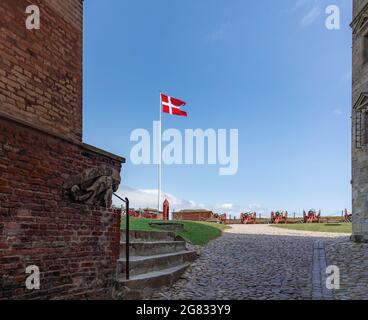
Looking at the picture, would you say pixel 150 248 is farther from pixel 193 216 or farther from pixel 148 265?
pixel 193 216

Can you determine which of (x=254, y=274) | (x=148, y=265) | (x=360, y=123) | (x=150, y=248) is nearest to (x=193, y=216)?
(x=360, y=123)

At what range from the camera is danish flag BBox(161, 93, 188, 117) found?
23312 mm

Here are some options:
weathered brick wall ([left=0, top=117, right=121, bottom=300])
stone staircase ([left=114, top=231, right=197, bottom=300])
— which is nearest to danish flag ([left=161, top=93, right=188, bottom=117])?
stone staircase ([left=114, top=231, right=197, bottom=300])

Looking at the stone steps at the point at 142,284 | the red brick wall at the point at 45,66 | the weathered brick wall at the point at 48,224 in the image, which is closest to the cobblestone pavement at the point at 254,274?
the stone steps at the point at 142,284

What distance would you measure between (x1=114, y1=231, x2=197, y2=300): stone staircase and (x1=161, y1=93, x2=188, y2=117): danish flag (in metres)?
12.8

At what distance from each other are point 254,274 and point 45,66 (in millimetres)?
6468

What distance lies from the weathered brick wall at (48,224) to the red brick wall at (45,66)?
422 millimetres

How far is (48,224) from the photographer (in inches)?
226

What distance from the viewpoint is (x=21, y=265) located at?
518 centimetres

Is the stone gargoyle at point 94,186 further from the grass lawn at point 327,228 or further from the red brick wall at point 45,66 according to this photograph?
the grass lawn at point 327,228

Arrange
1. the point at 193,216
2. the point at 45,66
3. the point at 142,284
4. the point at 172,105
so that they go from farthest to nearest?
the point at 193,216
the point at 172,105
the point at 142,284
the point at 45,66
